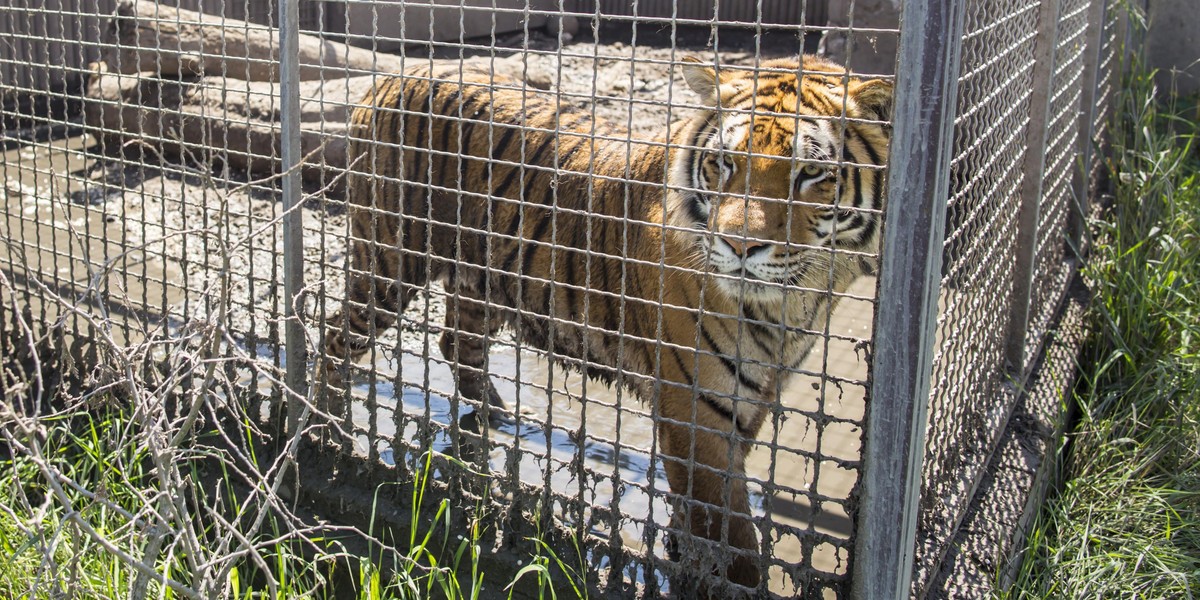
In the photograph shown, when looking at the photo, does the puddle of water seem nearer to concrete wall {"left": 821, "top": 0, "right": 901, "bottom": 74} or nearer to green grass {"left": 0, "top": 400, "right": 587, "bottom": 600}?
green grass {"left": 0, "top": 400, "right": 587, "bottom": 600}

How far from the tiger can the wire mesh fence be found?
12 mm

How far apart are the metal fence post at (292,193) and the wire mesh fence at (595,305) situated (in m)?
0.01

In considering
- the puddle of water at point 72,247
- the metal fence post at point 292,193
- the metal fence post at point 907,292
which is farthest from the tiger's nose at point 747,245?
the puddle of water at point 72,247

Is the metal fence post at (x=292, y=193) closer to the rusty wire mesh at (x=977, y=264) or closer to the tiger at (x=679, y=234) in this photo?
the tiger at (x=679, y=234)

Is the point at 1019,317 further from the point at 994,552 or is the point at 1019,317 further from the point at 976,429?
the point at 994,552

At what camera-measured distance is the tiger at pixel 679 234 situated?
249 centimetres

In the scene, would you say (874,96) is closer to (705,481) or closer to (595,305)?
(705,481)

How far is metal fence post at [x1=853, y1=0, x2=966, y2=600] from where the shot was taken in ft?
6.75

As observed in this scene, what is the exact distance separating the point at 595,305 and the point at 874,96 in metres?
1.29

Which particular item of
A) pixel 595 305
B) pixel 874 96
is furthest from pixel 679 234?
pixel 874 96

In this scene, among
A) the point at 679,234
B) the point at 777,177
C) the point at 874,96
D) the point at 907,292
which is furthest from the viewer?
the point at 679,234

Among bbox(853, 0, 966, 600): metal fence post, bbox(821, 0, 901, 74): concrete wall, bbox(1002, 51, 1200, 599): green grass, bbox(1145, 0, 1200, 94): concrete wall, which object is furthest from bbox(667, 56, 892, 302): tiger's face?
bbox(1145, 0, 1200, 94): concrete wall

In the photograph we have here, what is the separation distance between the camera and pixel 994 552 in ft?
9.66

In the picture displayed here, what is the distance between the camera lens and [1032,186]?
375 cm
